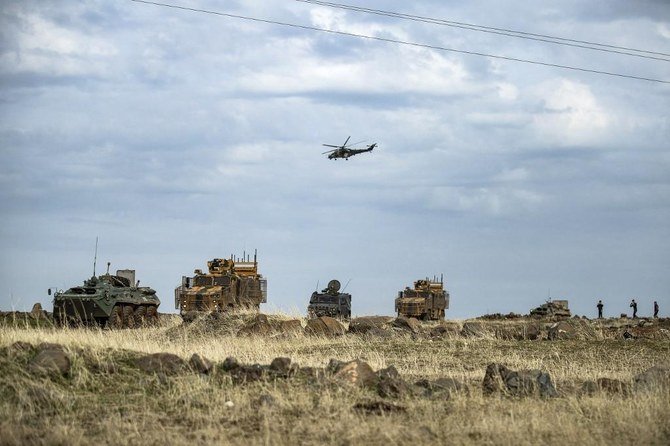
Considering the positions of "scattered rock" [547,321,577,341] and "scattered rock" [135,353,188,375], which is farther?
"scattered rock" [547,321,577,341]

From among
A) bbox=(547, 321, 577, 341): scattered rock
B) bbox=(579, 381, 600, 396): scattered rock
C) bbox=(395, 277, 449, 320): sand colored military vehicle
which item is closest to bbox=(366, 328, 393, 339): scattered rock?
bbox=(547, 321, 577, 341): scattered rock

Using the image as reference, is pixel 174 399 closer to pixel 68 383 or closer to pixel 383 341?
pixel 68 383

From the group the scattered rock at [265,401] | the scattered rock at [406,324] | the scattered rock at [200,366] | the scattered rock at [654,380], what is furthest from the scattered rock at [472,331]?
the scattered rock at [265,401]

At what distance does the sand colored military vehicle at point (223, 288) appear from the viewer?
147 feet

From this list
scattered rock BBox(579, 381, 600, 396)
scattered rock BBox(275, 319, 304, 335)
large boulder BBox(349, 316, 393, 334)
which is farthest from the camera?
large boulder BBox(349, 316, 393, 334)

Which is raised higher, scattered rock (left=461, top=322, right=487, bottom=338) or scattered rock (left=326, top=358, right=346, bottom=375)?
scattered rock (left=461, top=322, right=487, bottom=338)

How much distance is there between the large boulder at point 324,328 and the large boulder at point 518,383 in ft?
45.0

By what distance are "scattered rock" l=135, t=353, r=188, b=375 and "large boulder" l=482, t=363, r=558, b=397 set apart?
512 cm

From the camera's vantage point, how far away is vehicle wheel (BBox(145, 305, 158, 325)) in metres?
40.2

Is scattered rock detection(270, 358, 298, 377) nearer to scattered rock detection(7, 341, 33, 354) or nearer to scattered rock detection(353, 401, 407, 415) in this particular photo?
scattered rock detection(353, 401, 407, 415)

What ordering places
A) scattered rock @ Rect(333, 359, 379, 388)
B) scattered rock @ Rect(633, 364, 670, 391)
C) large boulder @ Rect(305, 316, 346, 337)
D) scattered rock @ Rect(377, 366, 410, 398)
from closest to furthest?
1. scattered rock @ Rect(377, 366, 410, 398)
2. scattered rock @ Rect(333, 359, 379, 388)
3. scattered rock @ Rect(633, 364, 670, 391)
4. large boulder @ Rect(305, 316, 346, 337)

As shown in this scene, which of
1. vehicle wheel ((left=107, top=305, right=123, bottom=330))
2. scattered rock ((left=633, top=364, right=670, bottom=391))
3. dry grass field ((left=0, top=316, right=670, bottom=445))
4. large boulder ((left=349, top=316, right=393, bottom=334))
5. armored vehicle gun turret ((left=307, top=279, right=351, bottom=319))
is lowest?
dry grass field ((left=0, top=316, right=670, bottom=445))

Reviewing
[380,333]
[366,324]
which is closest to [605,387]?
[380,333]

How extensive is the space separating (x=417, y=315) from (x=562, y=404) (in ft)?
132
